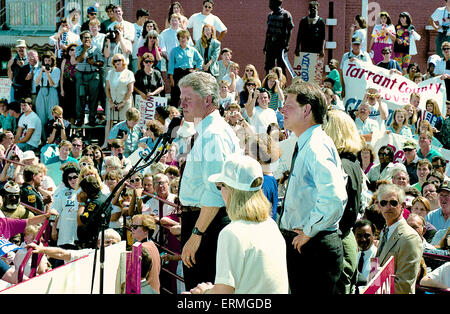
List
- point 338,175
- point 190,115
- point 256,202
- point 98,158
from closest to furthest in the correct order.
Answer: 1. point 256,202
2. point 338,175
3. point 190,115
4. point 98,158

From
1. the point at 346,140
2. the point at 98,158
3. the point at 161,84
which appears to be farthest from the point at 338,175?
the point at 161,84

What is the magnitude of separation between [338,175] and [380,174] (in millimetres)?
5653

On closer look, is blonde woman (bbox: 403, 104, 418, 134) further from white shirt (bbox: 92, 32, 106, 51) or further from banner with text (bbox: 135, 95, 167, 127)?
white shirt (bbox: 92, 32, 106, 51)

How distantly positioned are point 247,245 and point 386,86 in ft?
34.6

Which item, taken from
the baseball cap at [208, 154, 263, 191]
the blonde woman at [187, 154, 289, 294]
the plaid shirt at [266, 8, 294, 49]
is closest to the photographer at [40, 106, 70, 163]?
the plaid shirt at [266, 8, 294, 49]

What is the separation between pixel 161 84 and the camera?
13.7 meters

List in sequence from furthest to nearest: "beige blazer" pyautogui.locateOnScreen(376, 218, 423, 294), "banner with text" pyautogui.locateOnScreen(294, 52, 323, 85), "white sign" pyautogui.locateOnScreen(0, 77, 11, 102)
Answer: "banner with text" pyautogui.locateOnScreen(294, 52, 323, 85) < "white sign" pyautogui.locateOnScreen(0, 77, 11, 102) < "beige blazer" pyautogui.locateOnScreen(376, 218, 423, 294)

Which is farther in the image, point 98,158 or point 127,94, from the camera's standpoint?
point 127,94

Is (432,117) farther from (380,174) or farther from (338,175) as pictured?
(338,175)

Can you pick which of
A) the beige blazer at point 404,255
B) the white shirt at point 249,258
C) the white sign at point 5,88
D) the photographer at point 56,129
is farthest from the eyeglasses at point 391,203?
the white sign at point 5,88

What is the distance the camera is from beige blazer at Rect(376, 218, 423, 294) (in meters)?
5.63

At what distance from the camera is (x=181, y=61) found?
13.9m

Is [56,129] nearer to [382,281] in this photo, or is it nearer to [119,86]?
[119,86]
